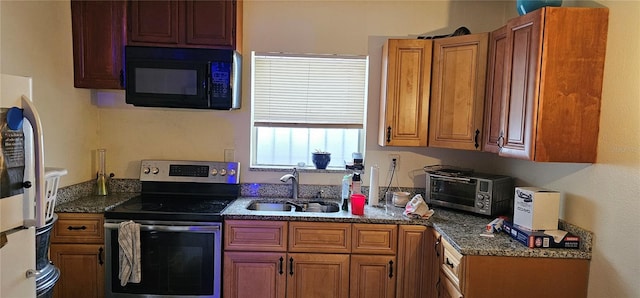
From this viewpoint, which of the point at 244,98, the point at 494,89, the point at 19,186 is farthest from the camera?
the point at 244,98

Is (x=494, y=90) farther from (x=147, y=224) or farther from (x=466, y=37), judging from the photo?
(x=147, y=224)

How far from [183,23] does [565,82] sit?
7.89 feet

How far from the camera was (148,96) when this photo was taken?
2.70 metres

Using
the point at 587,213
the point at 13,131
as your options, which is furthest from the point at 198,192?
the point at 587,213

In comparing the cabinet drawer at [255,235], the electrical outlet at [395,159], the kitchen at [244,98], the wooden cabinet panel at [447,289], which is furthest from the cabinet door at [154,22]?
the wooden cabinet panel at [447,289]

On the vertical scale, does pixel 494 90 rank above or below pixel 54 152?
above

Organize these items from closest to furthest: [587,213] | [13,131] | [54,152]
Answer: [13,131] < [587,213] < [54,152]

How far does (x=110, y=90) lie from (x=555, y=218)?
3.16m

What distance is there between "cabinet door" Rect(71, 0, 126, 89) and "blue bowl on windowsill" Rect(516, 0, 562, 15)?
257cm

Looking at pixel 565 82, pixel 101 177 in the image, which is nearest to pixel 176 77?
pixel 101 177

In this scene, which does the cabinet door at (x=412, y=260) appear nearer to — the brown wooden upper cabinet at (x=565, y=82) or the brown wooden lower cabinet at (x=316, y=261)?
the brown wooden lower cabinet at (x=316, y=261)

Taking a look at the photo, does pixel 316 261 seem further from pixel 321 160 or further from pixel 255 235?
pixel 321 160

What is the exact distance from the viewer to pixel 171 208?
2.66m

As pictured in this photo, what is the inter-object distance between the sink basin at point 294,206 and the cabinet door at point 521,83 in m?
1.28
